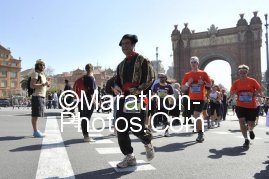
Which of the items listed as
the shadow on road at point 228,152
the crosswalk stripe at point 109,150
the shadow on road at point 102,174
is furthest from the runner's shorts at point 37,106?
the shadow on road at point 102,174

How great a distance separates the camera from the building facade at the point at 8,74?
107250mm

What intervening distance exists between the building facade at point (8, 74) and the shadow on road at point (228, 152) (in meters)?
106

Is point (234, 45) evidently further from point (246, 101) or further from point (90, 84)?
point (90, 84)

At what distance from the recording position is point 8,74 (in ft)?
357

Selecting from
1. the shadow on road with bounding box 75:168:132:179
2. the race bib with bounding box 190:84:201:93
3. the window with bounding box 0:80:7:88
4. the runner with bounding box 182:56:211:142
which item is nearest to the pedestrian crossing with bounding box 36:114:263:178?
the shadow on road with bounding box 75:168:132:179

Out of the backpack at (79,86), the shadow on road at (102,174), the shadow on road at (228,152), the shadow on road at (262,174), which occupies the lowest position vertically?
the shadow on road at (262,174)

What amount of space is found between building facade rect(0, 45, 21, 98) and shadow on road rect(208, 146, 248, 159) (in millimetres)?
106226

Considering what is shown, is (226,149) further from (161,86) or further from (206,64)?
(206,64)

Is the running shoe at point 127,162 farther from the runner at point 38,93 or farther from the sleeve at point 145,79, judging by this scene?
the runner at point 38,93

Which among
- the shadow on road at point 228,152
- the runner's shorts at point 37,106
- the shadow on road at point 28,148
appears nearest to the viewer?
the shadow on road at point 228,152

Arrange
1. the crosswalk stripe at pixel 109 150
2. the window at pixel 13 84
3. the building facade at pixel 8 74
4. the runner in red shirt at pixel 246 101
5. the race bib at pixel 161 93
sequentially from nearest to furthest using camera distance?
Result: the crosswalk stripe at pixel 109 150 < the runner in red shirt at pixel 246 101 < the race bib at pixel 161 93 < the building facade at pixel 8 74 < the window at pixel 13 84

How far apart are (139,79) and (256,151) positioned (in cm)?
318

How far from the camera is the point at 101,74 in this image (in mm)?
134625

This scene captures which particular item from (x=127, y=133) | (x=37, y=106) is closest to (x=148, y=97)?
(x=127, y=133)
